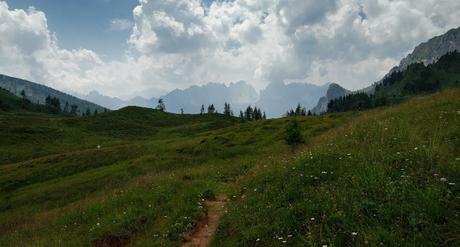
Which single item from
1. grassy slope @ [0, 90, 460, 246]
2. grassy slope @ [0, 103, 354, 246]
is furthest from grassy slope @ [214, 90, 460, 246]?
grassy slope @ [0, 103, 354, 246]

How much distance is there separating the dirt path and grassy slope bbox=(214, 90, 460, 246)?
831 mm

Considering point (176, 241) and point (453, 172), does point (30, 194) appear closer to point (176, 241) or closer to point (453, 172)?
point (176, 241)

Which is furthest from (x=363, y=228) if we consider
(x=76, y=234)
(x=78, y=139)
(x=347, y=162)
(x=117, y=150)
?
(x=78, y=139)

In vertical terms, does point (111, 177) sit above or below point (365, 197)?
below

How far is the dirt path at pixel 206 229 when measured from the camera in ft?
38.3

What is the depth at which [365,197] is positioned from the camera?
27.8 feet

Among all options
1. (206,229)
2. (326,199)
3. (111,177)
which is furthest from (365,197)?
(111,177)

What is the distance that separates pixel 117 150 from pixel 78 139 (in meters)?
44.4

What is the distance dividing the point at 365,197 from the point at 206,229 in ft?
21.7

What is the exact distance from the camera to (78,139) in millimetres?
105875

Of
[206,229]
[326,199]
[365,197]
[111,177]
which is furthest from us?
[111,177]

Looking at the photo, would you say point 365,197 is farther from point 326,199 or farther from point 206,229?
point 206,229

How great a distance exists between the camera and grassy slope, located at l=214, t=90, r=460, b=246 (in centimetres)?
691

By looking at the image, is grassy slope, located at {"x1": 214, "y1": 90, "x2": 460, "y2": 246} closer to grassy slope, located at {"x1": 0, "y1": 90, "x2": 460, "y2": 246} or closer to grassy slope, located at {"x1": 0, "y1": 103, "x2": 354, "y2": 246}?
grassy slope, located at {"x1": 0, "y1": 90, "x2": 460, "y2": 246}
